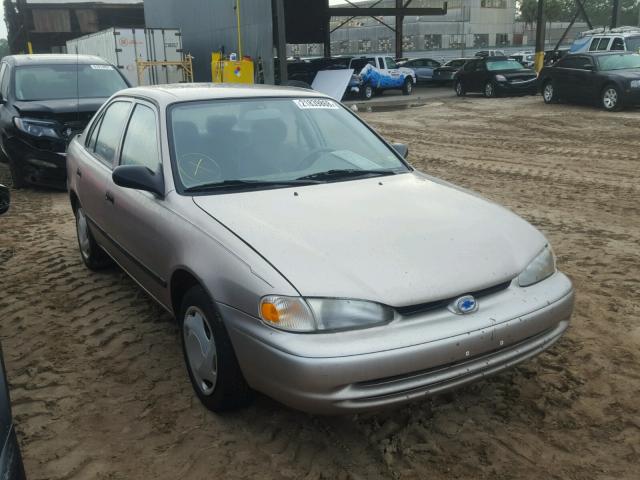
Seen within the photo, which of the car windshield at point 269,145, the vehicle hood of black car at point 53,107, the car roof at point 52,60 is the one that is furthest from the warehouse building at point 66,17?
the car windshield at point 269,145

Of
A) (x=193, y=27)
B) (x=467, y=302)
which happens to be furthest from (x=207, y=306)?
(x=193, y=27)

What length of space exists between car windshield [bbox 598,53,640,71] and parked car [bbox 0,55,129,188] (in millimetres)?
13303

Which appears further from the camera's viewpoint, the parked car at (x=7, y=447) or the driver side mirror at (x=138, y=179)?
the driver side mirror at (x=138, y=179)

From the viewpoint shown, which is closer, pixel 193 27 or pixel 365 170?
pixel 365 170

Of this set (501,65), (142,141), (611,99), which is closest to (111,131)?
(142,141)

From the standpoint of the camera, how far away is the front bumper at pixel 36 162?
8.10 m

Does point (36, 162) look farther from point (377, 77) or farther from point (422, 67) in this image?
point (422, 67)

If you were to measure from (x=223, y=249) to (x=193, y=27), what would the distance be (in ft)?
87.8

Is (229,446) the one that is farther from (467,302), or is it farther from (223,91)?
(223,91)

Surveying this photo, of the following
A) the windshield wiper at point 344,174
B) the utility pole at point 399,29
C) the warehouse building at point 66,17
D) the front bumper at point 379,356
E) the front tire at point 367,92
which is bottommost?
the front tire at point 367,92

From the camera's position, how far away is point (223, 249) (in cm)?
282

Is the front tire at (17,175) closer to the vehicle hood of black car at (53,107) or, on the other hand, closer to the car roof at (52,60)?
the vehicle hood of black car at (53,107)

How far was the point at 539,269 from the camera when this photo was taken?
304 centimetres

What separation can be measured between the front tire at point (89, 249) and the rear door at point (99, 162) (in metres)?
0.21
